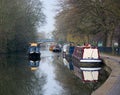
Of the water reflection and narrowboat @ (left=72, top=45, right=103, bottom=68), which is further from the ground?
narrowboat @ (left=72, top=45, right=103, bottom=68)

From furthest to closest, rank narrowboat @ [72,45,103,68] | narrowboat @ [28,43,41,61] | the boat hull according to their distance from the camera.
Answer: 1. narrowboat @ [28,43,41,61]
2. narrowboat @ [72,45,103,68]
3. the boat hull

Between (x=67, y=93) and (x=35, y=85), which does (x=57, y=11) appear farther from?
Result: (x=67, y=93)

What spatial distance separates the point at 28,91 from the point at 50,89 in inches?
51.8

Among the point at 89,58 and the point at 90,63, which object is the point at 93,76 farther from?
the point at 89,58

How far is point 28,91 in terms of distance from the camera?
21.5 m

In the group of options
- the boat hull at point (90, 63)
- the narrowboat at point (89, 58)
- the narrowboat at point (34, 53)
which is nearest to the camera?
the boat hull at point (90, 63)

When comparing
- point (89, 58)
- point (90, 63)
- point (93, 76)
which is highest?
point (89, 58)

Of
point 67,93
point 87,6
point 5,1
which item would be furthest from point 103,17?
point 67,93

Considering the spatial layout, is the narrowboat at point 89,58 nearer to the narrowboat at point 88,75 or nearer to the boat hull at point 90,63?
the boat hull at point 90,63

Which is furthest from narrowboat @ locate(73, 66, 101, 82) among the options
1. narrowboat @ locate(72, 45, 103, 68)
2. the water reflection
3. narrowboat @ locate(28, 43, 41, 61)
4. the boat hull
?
narrowboat @ locate(28, 43, 41, 61)

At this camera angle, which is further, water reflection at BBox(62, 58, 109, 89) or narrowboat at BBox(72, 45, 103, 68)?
narrowboat at BBox(72, 45, 103, 68)

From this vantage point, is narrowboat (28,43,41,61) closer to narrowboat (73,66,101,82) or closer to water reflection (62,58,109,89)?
water reflection (62,58,109,89)

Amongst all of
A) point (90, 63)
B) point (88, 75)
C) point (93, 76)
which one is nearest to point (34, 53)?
point (90, 63)

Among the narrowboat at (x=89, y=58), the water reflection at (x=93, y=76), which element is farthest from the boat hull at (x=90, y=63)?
the water reflection at (x=93, y=76)
